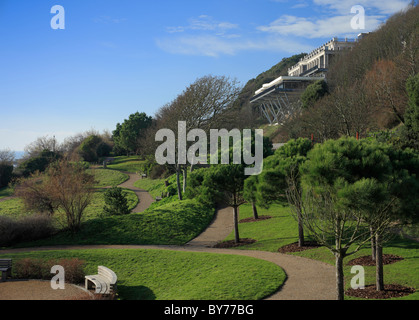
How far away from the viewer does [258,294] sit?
36.9 ft

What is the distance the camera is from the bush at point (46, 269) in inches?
556

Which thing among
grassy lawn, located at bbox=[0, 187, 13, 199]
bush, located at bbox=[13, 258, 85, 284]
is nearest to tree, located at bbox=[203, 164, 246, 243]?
bush, located at bbox=[13, 258, 85, 284]

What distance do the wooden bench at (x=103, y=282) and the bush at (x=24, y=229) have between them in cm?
975

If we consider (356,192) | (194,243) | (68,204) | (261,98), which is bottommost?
(194,243)

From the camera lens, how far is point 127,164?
2616 inches

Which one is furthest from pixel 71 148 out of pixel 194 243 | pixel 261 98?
pixel 194 243

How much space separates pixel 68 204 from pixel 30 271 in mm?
7929

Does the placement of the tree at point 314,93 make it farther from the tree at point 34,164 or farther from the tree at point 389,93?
the tree at point 34,164

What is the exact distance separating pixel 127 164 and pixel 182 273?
53.9 metres

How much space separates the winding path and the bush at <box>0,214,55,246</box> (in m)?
1.42

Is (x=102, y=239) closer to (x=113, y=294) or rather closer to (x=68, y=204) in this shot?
(x=68, y=204)

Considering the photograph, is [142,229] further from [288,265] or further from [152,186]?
[152,186]

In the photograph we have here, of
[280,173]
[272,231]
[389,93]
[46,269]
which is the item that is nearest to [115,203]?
[272,231]

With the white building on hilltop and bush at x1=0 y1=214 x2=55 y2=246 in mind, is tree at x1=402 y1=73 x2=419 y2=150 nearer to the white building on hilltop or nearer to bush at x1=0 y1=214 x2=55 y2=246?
bush at x1=0 y1=214 x2=55 y2=246
